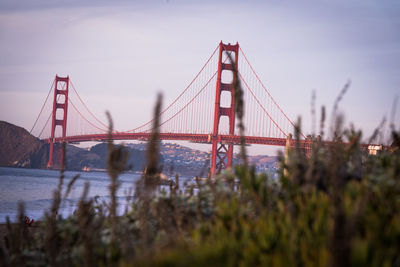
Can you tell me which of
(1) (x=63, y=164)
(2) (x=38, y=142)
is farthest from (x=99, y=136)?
(1) (x=63, y=164)

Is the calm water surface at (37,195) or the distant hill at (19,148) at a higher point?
the distant hill at (19,148)

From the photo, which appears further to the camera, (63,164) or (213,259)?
(63,164)

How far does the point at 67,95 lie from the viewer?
68.2m

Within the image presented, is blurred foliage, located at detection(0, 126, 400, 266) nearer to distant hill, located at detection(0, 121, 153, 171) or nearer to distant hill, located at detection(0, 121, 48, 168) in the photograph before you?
distant hill, located at detection(0, 121, 153, 171)

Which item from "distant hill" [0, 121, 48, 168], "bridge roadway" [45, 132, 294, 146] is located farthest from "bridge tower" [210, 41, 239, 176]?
"distant hill" [0, 121, 48, 168]

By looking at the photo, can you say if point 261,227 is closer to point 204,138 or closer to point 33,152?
point 204,138

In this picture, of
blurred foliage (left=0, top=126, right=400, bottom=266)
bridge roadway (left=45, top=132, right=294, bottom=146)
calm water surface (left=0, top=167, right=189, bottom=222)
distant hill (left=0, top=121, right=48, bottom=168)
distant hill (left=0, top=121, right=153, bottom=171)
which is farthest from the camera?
distant hill (left=0, top=121, right=48, bottom=168)

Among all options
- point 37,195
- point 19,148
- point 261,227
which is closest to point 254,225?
point 261,227

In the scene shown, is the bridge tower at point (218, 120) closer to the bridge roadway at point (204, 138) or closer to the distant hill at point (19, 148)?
the bridge roadway at point (204, 138)

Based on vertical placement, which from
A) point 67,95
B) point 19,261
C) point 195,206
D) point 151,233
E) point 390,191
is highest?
point 67,95

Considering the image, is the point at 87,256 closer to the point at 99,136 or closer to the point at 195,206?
the point at 195,206

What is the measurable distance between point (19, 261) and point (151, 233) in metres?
1.18

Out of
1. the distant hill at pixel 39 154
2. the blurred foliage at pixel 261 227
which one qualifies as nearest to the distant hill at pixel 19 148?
the distant hill at pixel 39 154

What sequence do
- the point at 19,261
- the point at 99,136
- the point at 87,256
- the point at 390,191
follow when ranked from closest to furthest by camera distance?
the point at 87,256
the point at 390,191
the point at 19,261
the point at 99,136
